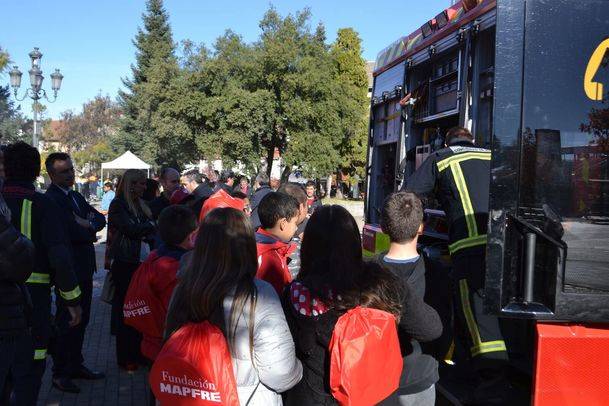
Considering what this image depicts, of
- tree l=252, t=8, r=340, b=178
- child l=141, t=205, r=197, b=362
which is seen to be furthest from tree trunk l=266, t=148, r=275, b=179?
child l=141, t=205, r=197, b=362

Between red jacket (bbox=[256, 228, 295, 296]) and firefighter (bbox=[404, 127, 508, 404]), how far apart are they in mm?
1041

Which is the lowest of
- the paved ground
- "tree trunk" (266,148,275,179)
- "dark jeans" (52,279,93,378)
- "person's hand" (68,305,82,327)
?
the paved ground

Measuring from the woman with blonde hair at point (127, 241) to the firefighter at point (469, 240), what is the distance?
2691mm

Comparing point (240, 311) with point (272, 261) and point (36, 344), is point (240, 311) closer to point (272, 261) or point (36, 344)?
point (272, 261)

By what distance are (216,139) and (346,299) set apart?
87.0ft

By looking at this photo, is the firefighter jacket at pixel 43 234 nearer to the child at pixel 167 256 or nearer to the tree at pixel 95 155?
the child at pixel 167 256

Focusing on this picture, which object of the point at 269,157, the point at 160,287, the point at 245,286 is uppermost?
the point at 269,157

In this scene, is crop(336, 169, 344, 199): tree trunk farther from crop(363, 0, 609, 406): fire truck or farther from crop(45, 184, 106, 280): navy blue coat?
crop(363, 0, 609, 406): fire truck

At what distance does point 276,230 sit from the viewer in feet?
11.6

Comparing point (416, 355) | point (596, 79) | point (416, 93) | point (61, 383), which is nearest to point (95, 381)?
point (61, 383)

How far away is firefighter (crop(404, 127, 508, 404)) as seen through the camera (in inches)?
138

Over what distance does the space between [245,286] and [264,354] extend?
0.87 ft

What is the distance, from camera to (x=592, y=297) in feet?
8.71

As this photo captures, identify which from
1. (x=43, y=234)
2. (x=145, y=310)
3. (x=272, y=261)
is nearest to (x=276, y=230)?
(x=272, y=261)
